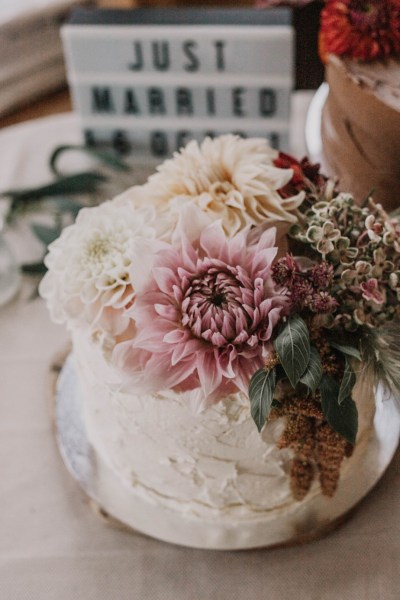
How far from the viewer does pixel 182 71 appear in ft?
4.44

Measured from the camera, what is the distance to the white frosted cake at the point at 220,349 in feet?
2.27

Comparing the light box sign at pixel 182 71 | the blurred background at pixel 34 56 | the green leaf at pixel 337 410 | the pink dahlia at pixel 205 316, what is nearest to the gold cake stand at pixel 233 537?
the green leaf at pixel 337 410

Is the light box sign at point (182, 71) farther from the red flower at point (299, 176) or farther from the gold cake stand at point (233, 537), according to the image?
the gold cake stand at point (233, 537)

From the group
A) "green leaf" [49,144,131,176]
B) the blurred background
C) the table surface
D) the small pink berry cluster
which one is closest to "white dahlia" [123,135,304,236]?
the small pink berry cluster

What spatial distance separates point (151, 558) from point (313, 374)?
0.43 m

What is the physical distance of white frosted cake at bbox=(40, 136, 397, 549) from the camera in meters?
0.69

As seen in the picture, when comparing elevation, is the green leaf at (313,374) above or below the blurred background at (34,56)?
above

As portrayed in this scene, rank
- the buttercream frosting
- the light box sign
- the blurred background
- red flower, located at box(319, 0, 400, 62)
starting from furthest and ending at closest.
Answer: the blurred background
the light box sign
red flower, located at box(319, 0, 400, 62)
the buttercream frosting

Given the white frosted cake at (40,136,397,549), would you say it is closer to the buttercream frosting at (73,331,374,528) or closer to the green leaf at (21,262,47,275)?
the buttercream frosting at (73,331,374,528)

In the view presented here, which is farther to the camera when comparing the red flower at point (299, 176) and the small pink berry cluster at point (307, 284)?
the red flower at point (299, 176)

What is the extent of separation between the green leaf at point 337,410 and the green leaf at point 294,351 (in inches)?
1.6

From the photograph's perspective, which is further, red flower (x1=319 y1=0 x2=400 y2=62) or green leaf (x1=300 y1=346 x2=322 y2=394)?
red flower (x1=319 y1=0 x2=400 y2=62)

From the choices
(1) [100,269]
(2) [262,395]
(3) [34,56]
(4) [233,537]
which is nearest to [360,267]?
(2) [262,395]

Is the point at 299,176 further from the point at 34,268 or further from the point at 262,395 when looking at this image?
the point at 34,268
